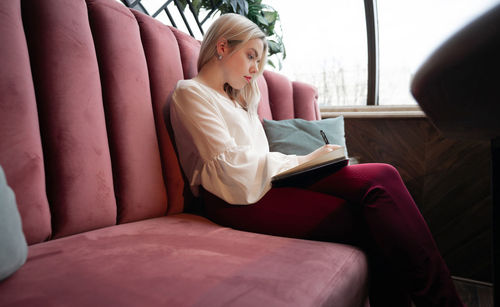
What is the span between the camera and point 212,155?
989 mm

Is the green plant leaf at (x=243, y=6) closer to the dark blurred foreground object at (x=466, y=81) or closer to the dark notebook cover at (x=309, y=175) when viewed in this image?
the dark notebook cover at (x=309, y=175)

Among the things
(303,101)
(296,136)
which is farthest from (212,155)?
(303,101)

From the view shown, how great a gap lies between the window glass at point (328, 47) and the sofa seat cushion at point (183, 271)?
2.50 metres

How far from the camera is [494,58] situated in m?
A: 0.22

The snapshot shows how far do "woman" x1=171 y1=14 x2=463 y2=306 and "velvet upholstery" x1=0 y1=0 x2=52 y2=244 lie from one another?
1.37 ft

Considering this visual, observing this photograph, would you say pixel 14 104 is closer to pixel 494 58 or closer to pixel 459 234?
pixel 494 58

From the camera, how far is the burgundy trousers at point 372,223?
2.63 feet

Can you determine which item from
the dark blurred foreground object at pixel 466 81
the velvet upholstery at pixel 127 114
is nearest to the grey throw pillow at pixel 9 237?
the velvet upholstery at pixel 127 114

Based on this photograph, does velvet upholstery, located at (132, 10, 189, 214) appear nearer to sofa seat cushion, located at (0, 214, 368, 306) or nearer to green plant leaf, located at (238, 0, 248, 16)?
sofa seat cushion, located at (0, 214, 368, 306)

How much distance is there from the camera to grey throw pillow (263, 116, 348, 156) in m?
1.59

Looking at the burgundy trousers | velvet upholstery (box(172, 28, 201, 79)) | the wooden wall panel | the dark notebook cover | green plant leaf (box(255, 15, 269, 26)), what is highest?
green plant leaf (box(255, 15, 269, 26))

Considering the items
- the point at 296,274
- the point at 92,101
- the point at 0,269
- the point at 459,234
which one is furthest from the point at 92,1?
the point at 459,234

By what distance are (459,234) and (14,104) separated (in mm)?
2120

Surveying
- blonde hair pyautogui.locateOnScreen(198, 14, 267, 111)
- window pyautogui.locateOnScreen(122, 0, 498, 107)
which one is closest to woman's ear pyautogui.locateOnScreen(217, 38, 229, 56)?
blonde hair pyautogui.locateOnScreen(198, 14, 267, 111)
